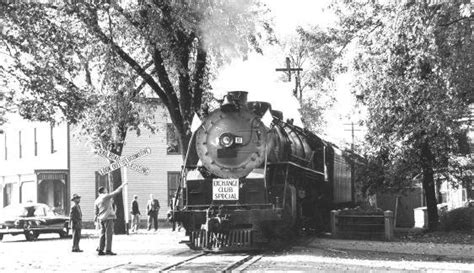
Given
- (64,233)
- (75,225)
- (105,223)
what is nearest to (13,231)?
(64,233)

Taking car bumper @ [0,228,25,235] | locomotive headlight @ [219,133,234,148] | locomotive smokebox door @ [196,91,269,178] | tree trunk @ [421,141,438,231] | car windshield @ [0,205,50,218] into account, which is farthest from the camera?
car windshield @ [0,205,50,218]

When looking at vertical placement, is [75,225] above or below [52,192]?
below

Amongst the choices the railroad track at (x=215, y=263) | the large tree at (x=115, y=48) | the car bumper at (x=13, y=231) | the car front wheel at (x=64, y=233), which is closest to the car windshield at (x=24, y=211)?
the car bumper at (x=13, y=231)

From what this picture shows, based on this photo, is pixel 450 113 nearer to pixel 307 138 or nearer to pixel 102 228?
pixel 307 138

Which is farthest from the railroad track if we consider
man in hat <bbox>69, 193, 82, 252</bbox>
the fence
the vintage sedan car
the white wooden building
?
the white wooden building

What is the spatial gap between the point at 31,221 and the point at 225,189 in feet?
39.8

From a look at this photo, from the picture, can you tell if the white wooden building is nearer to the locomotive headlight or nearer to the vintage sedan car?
the vintage sedan car

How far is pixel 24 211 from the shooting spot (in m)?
23.5

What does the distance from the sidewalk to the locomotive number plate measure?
A: 9.63 feet

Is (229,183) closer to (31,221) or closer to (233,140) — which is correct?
(233,140)

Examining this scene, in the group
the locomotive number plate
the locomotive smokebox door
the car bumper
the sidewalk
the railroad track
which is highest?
the locomotive smokebox door

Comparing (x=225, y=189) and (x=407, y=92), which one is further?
(x=407, y=92)

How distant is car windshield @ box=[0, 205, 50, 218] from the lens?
2345cm

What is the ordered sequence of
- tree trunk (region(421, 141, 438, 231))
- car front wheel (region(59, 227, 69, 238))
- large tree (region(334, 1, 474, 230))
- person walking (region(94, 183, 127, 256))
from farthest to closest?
car front wheel (region(59, 227, 69, 238)) < tree trunk (region(421, 141, 438, 231)) < person walking (region(94, 183, 127, 256)) < large tree (region(334, 1, 474, 230))
